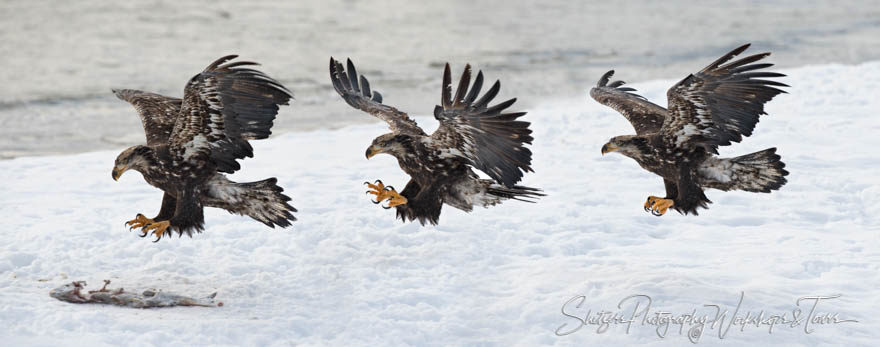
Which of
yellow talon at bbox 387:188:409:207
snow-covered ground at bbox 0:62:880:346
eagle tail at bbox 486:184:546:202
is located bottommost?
snow-covered ground at bbox 0:62:880:346

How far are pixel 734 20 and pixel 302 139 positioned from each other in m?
16.2

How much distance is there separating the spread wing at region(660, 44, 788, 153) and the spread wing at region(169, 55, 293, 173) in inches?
98.8

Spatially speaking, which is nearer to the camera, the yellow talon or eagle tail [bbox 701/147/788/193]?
the yellow talon

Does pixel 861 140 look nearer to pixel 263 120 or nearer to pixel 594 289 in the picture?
pixel 594 289

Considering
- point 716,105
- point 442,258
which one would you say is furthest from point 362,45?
point 716,105

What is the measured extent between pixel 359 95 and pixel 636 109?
6.71 ft

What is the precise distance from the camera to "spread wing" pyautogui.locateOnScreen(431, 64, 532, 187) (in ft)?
20.2

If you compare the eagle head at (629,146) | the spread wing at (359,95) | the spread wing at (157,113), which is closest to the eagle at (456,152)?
the spread wing at (359,95)

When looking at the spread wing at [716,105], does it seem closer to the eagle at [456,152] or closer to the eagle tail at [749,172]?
the eagle tail at [749,172]

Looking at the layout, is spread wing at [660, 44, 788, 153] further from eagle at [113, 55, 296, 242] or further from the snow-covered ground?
eagle at [113, 55, 296, 242]

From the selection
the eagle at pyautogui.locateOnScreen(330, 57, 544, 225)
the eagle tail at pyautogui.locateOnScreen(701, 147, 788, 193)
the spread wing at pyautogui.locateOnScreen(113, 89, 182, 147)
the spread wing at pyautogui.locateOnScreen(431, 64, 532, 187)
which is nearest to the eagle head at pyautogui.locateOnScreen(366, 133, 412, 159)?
the eagle at pyautogui.locateOnScreen(330, 57, 544, 225)

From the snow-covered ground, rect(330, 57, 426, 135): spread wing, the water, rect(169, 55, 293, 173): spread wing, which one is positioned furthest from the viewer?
the water

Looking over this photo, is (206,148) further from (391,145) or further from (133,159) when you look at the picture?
(391,145)

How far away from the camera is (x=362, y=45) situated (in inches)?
840
